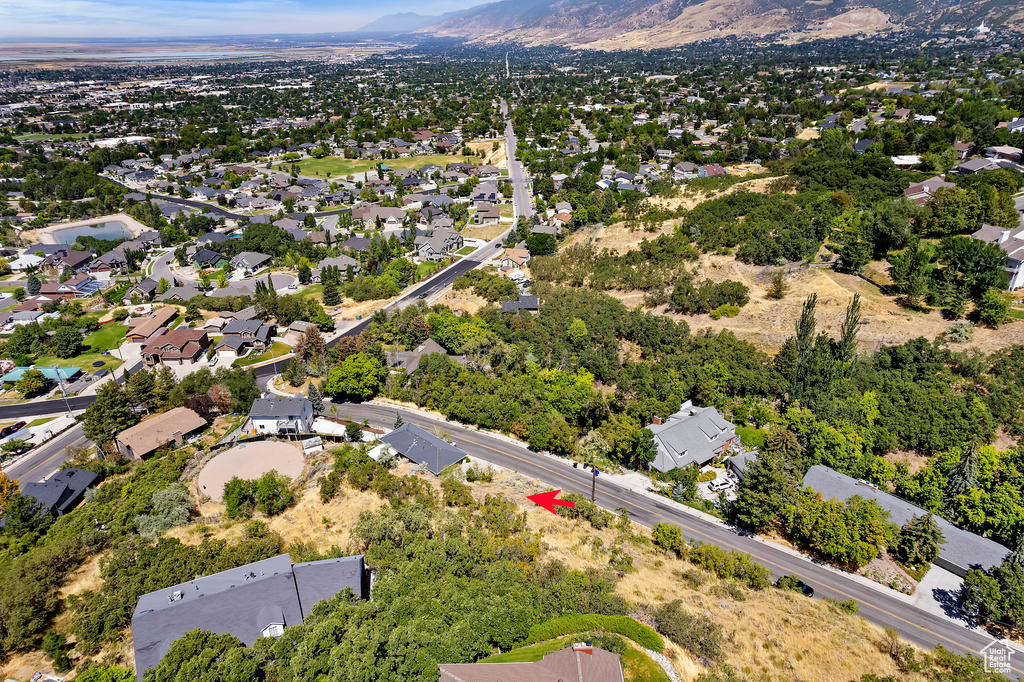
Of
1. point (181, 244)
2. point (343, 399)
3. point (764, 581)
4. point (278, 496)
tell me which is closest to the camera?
point (764, 581)

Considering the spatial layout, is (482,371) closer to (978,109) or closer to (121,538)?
(121,538)

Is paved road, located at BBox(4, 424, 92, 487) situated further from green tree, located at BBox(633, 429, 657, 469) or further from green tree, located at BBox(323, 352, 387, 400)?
green tree, located at BBox(633, 429, 657, 469)

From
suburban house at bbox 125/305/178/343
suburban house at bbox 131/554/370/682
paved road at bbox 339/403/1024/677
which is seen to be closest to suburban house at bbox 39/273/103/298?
suburban house at bbox 125/305/178/343

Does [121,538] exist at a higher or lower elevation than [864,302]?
lower

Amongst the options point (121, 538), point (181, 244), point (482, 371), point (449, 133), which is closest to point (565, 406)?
point (482, 371)

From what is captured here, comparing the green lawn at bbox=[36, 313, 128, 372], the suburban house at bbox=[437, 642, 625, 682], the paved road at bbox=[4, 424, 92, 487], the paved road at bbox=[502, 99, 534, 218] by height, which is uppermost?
the paved road at bbox=[502, 99, 534, 218]

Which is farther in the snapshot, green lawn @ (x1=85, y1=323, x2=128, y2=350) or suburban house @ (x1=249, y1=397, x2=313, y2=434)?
green lawn @ (x1=85, y1=323, x2=128, y2=350)

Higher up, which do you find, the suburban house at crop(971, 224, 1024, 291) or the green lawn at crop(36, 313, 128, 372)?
the suburban house at crop(971, 224, 1024, 291)
